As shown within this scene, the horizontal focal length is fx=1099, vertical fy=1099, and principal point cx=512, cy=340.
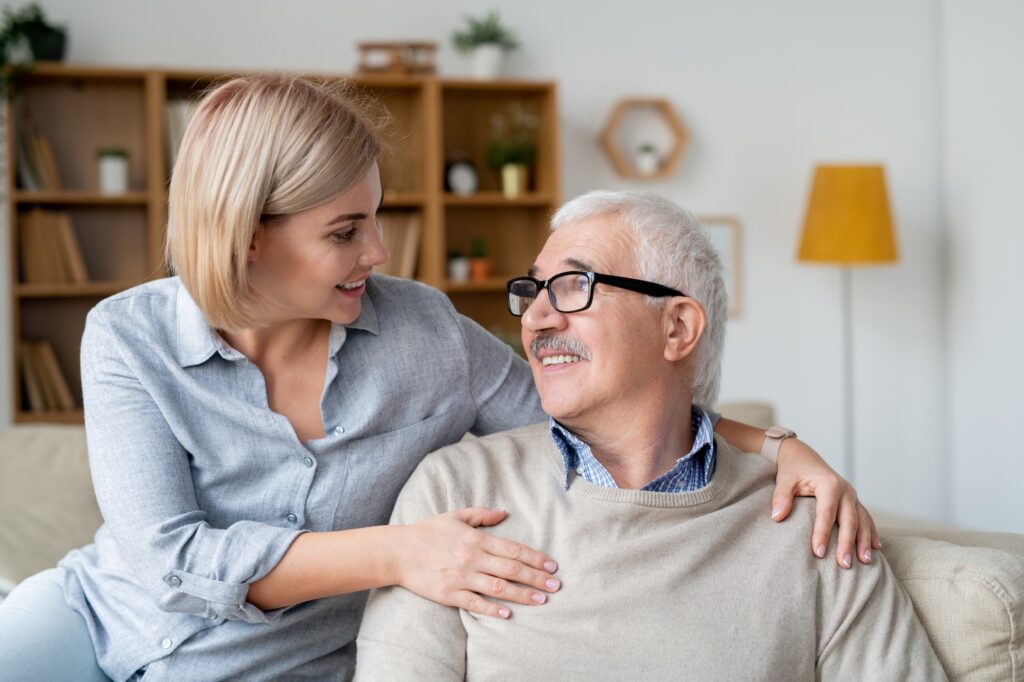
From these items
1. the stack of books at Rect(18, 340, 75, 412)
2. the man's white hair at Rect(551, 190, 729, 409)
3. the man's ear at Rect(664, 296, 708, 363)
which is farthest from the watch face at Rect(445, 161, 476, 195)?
the man's ear at Rect(664, 296, 708, 363)

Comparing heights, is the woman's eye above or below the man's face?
above

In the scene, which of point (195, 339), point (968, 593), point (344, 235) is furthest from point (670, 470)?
point (195, 339)

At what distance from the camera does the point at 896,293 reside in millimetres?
5637

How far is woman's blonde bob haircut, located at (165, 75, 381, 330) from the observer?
158 centimetres

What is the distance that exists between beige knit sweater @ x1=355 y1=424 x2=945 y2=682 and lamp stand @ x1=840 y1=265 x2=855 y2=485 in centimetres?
395

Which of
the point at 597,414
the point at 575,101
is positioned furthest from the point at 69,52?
the point at 597,414

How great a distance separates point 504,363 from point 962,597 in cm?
83

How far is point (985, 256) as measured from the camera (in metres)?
5.29

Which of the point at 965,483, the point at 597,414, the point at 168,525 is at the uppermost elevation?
the point at 597,414

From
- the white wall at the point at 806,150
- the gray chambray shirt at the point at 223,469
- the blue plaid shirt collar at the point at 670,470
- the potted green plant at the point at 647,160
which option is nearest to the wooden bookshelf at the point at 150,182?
the white wall at the point at 806,150

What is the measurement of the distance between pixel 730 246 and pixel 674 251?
12.4ft

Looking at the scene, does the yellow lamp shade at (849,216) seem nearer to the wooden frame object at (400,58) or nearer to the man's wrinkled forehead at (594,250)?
the wooden frame object at (400,58)

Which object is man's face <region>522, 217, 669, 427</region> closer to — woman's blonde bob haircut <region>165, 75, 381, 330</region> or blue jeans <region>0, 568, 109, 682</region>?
woman's blonde bob haircut <region>165, 75, 381, 330</region>

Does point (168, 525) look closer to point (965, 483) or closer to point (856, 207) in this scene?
point (856, 207)
